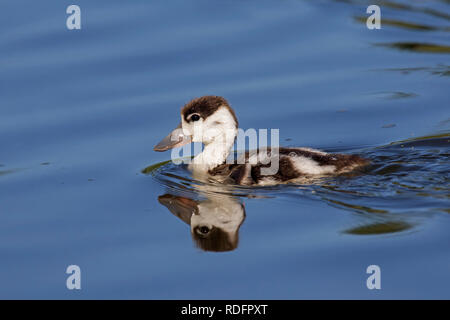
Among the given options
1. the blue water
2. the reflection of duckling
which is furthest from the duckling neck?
the reflection of duckling

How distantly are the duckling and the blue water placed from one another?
149 mm

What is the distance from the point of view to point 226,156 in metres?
6.34

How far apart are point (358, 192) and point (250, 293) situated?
158 centimetres

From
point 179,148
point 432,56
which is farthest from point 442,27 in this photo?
point 179,148

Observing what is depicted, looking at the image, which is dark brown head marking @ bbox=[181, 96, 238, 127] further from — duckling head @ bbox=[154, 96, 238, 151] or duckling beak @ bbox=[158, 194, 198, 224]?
duckling beak @ bbox=[158, 194, 198, 224]

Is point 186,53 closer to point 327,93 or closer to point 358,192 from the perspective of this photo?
point 327,93

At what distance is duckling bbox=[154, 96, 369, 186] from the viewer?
5.82 meters

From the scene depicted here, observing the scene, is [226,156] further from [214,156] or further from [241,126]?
[241,126]

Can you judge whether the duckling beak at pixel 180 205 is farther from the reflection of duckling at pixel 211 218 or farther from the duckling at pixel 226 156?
the duckling at pixel 226 156

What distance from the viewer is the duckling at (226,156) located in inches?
229

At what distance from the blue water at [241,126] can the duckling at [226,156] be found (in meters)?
0.15

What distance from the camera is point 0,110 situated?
23.6ft

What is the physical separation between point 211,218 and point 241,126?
1.76 metres

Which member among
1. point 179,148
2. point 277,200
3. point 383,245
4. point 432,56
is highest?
point 432,56
